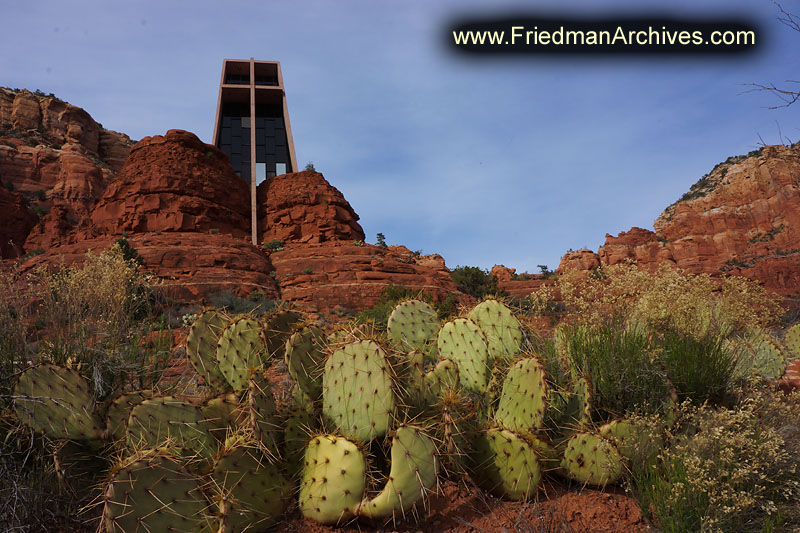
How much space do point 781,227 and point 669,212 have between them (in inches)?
608

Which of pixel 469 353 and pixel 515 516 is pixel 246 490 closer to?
pixel 515 516

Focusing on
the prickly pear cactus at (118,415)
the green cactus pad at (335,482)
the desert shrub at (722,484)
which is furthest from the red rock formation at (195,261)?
the desert shrub at (722,484)

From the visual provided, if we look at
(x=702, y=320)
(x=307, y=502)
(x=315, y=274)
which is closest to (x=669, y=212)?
(x=315, y=274)

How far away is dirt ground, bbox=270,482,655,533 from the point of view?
9.56ft

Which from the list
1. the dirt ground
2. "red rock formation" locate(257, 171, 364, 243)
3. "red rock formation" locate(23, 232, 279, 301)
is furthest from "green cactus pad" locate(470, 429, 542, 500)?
"red rock formation" locate(257, 171, 364, 243)

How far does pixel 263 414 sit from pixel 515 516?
1680 millimetres

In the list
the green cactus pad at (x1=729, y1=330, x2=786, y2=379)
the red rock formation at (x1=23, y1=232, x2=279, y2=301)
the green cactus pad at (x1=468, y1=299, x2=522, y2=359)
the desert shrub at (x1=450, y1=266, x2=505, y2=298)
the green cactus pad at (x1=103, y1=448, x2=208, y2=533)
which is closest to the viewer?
the green cactus pad at (x1=103, y1=448, x2=208, y2=533)

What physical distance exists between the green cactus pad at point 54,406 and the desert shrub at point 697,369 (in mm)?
4333

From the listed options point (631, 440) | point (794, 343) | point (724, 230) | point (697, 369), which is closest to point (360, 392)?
point (631, 440)

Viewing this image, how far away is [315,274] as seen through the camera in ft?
79.6

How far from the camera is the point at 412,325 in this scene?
5.02m

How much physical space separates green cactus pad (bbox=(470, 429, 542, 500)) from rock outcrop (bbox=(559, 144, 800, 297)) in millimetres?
40432

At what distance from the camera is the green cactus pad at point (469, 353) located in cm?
424

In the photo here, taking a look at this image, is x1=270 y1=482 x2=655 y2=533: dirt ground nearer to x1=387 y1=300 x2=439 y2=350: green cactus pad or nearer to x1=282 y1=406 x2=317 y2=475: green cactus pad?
x1=282 y1=406 x2=317 y2=475: green cactus pad
